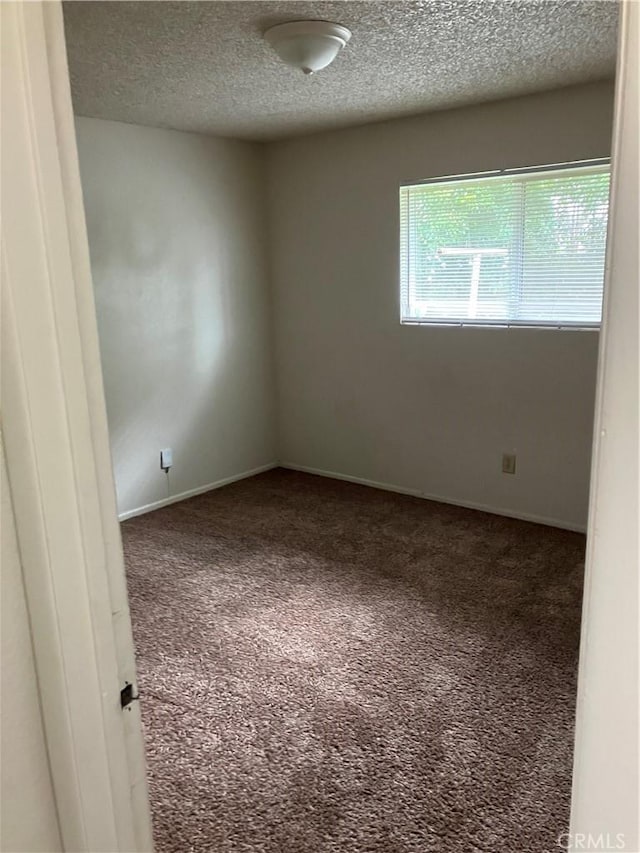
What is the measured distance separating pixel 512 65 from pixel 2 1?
8.40 feet

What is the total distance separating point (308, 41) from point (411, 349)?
2025mm

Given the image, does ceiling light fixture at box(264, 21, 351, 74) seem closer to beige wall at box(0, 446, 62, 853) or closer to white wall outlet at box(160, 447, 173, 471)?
beige wall at box(0, 446, 62, 853)

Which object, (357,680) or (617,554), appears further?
(357,680)

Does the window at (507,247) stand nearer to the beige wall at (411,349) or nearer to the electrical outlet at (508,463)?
the beige wall at (411,349)

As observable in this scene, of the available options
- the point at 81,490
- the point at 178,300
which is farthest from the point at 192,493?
the point at 81,490

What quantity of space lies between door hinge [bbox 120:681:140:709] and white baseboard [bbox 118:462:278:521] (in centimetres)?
303

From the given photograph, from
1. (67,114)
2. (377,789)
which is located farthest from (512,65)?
(377,789)

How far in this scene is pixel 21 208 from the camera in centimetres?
72

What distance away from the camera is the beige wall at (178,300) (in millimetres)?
3668

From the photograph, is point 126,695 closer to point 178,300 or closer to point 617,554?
point 617,554

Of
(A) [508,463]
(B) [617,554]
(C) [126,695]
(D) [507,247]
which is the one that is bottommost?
(A) [508,463]

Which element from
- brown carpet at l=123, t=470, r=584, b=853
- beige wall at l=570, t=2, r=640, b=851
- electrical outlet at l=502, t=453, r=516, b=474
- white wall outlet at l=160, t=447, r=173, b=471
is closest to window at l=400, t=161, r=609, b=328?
electrical outlet at l=502, t=453, r=516, b=474

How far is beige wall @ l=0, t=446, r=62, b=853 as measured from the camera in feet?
2.66

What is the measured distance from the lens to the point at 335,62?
2617 mm
